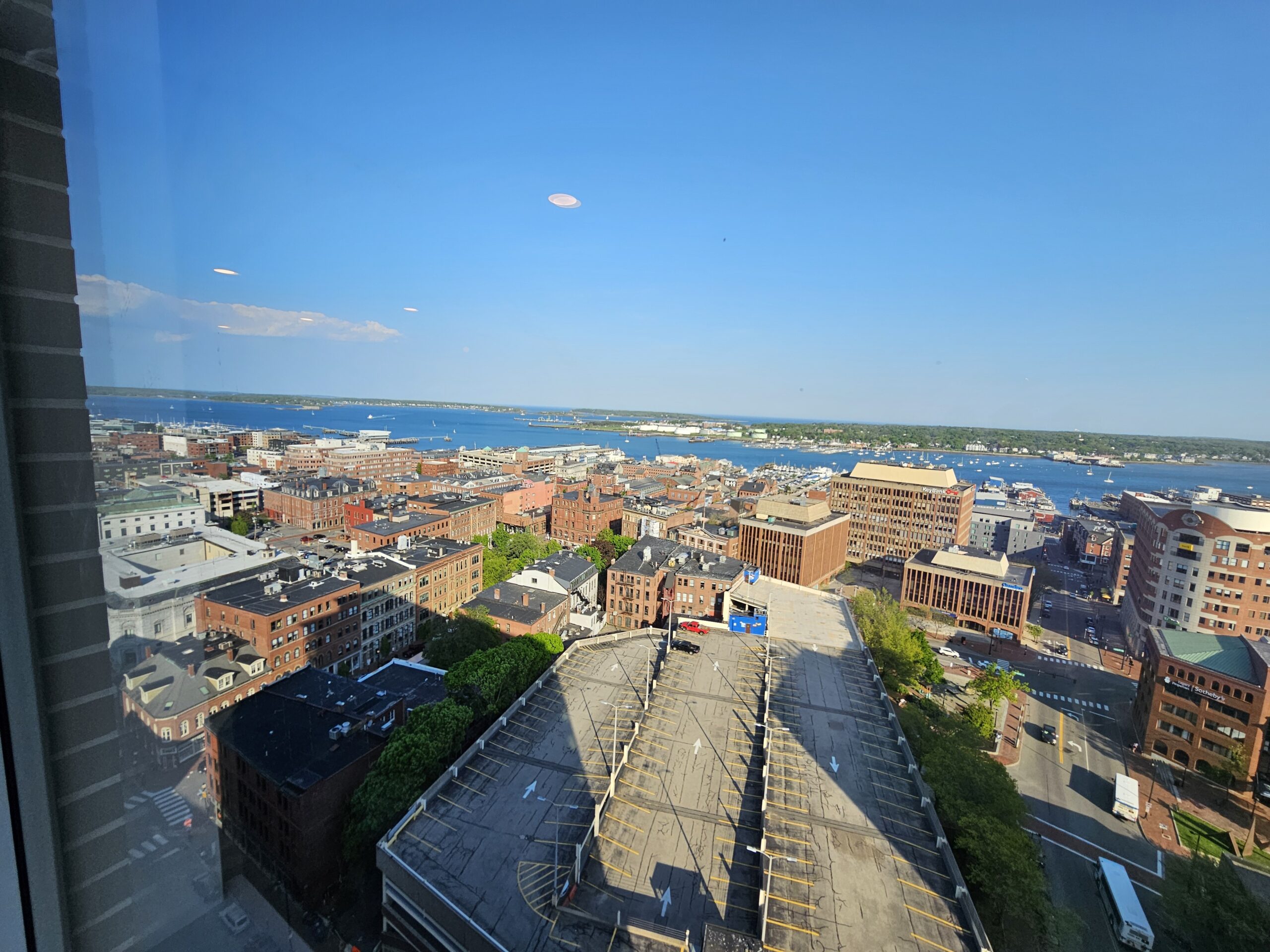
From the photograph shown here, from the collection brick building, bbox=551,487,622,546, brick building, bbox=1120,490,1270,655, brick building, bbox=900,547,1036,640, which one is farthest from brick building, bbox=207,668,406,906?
brick building, bbox=900,547,1036,640

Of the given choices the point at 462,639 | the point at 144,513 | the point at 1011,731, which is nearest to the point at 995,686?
the point at 1011,731

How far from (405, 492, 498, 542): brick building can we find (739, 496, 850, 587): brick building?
36.9 feet

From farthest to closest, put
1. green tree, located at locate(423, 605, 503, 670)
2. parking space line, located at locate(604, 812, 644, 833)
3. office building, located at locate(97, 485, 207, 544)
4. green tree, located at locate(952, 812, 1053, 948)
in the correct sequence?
green tree, located at locate(423, 605, 503, 670), green tree, located at locate(952, 812, 1053, 948), parking space line, located at locate(604, 812, 644, 833), office building, located at locate(97, 485, 207, 544)

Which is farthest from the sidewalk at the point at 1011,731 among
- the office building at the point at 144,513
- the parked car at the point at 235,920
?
the office building at the point at 144,513

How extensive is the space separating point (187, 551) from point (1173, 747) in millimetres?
19225

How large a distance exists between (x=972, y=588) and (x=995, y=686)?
809 cm

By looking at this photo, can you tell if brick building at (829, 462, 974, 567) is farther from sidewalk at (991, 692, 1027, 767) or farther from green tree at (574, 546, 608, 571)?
green tree at (574, 546, 608, 571)

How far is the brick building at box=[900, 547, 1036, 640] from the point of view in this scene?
20703mm

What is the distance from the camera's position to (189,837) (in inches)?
64.8

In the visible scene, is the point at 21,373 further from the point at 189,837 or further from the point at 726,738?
the point at 726,738

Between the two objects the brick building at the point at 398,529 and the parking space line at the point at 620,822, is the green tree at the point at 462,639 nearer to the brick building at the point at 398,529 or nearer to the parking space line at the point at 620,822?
the brick building at the point at 398,529

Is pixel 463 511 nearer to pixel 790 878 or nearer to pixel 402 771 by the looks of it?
pixel 402 771

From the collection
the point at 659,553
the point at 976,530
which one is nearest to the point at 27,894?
the point at 659,553

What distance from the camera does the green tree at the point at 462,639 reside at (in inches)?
513
